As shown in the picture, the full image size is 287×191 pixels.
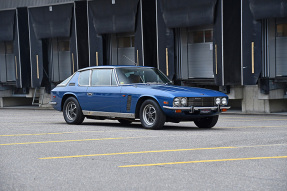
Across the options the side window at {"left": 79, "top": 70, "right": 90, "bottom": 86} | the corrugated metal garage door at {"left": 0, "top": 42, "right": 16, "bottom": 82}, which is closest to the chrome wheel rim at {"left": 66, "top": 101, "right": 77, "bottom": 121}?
the side window at {"left": 79, "top": 70, "right": 90, "bottom": 86}

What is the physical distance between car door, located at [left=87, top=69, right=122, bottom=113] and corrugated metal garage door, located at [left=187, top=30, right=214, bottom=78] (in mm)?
9659

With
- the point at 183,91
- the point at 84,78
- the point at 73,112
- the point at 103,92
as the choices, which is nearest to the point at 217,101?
the point at 183,91

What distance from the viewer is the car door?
45.8ft

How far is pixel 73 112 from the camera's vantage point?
599 inches

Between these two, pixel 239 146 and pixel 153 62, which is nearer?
pixel 239 146

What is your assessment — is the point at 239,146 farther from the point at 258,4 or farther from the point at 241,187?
the point at 258,4

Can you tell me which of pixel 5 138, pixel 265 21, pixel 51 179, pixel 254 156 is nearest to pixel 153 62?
pixel 265 21

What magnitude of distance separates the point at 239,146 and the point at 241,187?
11.8 feet

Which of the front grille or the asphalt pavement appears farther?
the front grille

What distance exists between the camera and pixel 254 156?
343 inches

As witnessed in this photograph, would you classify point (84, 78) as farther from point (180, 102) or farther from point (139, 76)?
point (180, 102)

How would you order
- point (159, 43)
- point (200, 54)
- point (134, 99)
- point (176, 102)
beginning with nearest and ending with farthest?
point (176, 102), point (134, 99), point (200, 54), point (159, 43)

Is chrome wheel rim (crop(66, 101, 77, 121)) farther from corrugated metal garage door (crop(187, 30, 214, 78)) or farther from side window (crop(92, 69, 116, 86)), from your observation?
corrugated metal garage door (crop(187, 30, 214, 78))

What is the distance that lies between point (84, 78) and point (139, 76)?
66.5 inches
